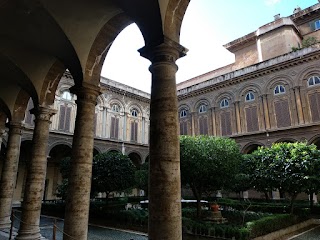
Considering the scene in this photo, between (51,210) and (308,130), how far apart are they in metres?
18.2

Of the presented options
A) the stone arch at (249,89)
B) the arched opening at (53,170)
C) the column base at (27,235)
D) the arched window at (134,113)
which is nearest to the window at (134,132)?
the arched window at (134,113)

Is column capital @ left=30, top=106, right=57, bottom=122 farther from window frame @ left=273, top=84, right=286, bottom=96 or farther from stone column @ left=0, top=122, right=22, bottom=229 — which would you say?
window frame @ left=273, top=84, right=286, bottom=96

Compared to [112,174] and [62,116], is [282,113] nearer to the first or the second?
[112,174]

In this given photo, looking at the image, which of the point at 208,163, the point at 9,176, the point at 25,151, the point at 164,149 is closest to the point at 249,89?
the point at 208,163

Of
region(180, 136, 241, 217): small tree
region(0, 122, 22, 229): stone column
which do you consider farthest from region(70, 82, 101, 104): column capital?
region(180, 136, 241, 217): small tree

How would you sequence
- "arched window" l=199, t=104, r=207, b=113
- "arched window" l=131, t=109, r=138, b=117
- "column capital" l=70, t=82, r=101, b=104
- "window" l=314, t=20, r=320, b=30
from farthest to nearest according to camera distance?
"arched window" l=131, t=109, r=138, b=117, "arched window" l=199, t=104, r=207, b=113, "window" l=314, t=20, r=320, b=30, "column capital" l=70, t=82, r=101, b=104

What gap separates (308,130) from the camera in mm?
19000

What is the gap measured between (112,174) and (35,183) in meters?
6.44

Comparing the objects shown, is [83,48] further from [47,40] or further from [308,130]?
[308,130]

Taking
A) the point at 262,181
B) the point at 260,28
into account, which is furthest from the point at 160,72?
the point at 260,28

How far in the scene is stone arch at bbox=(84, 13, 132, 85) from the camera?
19.1 feet

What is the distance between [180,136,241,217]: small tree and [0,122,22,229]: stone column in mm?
6209

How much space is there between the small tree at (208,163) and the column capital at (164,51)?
711 centimetres

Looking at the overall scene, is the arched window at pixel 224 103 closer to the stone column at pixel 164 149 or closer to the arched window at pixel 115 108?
the arched window at pixel 115 108
